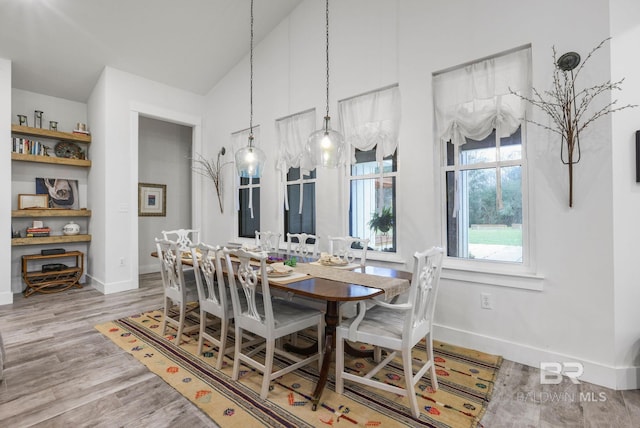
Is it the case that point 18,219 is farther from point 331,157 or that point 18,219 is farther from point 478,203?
→ point 478,203

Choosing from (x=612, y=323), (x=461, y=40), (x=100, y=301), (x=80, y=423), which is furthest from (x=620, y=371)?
(x=100, y=301)

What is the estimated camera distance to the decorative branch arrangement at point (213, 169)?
220 inches

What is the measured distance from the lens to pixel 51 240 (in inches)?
190

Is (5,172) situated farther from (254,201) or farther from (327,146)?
(327,146)

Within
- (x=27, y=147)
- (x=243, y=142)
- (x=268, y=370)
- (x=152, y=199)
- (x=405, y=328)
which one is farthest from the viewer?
(x=152, y=199)

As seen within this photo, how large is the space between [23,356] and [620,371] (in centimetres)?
461

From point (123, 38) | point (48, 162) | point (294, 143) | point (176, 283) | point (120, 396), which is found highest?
point (123, 38)

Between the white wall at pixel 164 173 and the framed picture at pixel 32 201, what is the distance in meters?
1.40

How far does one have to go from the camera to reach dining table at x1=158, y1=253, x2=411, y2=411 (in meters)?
2.05

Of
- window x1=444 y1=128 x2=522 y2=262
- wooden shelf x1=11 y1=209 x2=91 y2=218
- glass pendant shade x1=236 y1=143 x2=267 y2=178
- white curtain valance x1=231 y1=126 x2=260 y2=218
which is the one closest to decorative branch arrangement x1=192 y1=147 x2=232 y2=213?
white curtain valance x1=231 y1=126 x2=260 y2=218

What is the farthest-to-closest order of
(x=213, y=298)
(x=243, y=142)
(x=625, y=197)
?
(x=243, y=142) → (x=213, y=298) → (x=625, y=197)

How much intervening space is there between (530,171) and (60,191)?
6.37 metres

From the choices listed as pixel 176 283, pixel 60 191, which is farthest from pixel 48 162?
pixel 176 283

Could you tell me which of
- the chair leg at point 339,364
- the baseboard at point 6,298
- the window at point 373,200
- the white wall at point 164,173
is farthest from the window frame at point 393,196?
the baseboard at point 6,298
